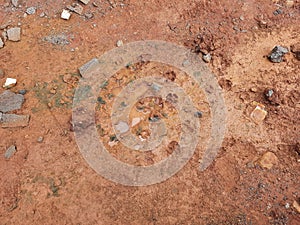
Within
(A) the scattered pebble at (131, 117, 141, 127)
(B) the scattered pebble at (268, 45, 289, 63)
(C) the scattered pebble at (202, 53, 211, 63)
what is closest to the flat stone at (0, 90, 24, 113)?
(A) the scattered pebble at (131, 117, 141, 127)

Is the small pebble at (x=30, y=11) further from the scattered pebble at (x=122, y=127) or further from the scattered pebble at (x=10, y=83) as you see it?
the scattered pebble at (x=122, y=127)

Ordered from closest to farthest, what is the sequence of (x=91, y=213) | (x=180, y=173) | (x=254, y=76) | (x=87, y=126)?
(x=91, y=213)
(x=180, y=173)
(x=87, y=126)
(x=254, y=76)

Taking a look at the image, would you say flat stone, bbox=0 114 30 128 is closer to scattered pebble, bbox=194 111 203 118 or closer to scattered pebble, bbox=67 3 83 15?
scattered pebble, bbox=67 3 83 15

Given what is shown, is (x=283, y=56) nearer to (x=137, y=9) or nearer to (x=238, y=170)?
(x=238, y=170)

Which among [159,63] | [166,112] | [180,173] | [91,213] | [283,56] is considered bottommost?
Result: [91,213]

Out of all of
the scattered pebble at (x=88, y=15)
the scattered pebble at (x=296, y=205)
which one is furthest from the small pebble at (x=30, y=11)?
the scattered pebble at (x=296, y=205)

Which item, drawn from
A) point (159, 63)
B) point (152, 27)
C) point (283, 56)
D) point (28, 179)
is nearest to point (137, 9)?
point (152, 27)
